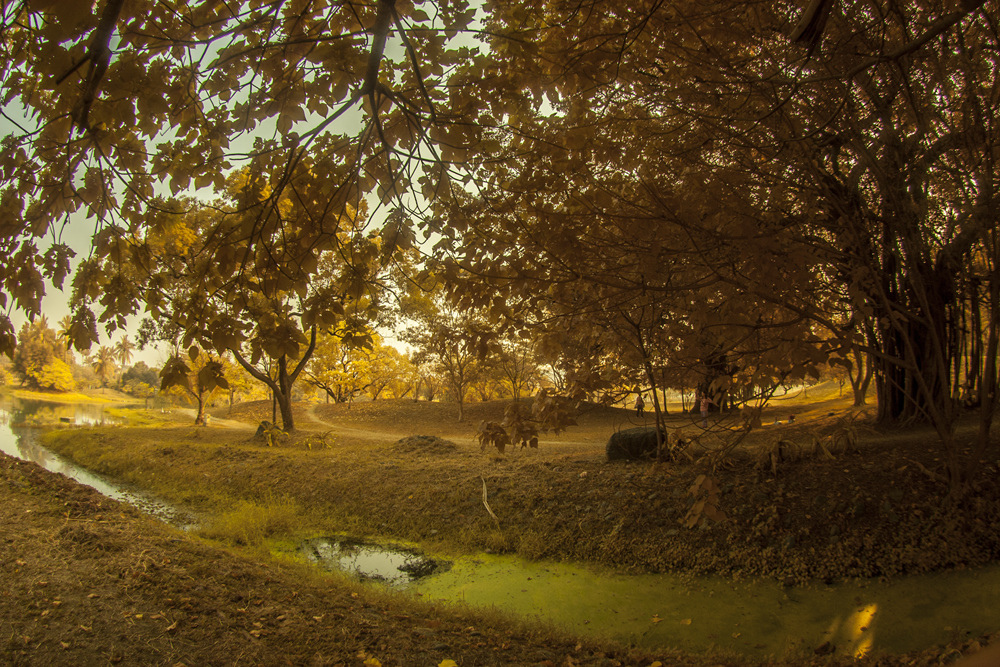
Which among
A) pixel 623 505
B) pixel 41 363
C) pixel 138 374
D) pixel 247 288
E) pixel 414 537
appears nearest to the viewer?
pixel 247 288

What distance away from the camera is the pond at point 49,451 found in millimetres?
8680

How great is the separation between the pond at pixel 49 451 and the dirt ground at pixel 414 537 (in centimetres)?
51

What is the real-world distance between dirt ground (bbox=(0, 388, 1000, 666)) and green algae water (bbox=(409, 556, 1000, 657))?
26 cm

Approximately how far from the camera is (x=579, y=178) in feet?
11.8

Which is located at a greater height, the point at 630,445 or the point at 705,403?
the point at 705,403

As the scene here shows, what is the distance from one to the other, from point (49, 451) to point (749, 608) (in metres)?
18.1

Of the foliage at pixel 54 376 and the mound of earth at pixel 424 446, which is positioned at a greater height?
the foliage at pixel 54 376

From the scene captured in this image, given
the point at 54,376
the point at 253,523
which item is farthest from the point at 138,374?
the point at 253,523

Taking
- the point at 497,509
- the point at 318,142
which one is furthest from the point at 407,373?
the point at 318,142

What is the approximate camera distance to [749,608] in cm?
465

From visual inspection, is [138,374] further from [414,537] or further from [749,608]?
[749,608]

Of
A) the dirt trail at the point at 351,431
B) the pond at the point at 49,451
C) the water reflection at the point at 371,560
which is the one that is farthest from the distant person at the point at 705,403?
the dirt trail at the point at 351,431

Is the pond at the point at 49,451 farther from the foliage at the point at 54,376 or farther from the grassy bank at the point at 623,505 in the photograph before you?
the foliage at the point at 54,376

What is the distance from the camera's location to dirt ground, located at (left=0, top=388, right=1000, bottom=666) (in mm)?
3396
